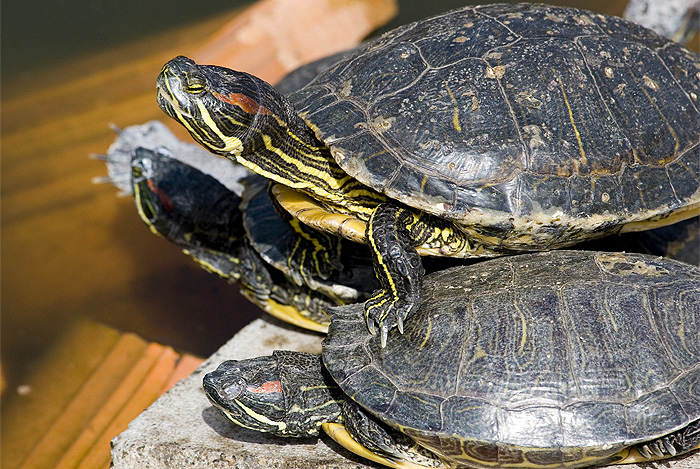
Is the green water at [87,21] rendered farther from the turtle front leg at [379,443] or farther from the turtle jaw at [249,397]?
the turtle front leg at [379,443]

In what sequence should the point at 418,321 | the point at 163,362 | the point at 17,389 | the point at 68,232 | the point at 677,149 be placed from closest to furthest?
the point at 418,321
the point at 677,149
the point at 163,362
the point at 17,389
the point at 68,232

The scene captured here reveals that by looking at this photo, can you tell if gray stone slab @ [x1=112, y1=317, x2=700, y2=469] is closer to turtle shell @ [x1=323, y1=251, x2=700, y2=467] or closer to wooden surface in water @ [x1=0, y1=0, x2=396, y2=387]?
turtle shell @ [x1=323, y1=251, x2=700, y2=467]

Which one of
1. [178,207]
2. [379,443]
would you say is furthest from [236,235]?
[379,443]

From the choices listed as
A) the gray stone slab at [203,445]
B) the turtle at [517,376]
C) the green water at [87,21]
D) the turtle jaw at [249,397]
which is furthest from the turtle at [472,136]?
the green water at [87,21]

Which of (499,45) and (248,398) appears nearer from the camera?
(248,398)

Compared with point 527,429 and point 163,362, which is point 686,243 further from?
point 163,362

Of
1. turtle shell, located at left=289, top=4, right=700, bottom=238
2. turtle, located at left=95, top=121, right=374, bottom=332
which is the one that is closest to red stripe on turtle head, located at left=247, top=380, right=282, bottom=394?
turtle, located at left=95, top=121, right=374, bottom=332

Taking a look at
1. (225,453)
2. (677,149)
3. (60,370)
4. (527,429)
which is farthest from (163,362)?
(677,149)
